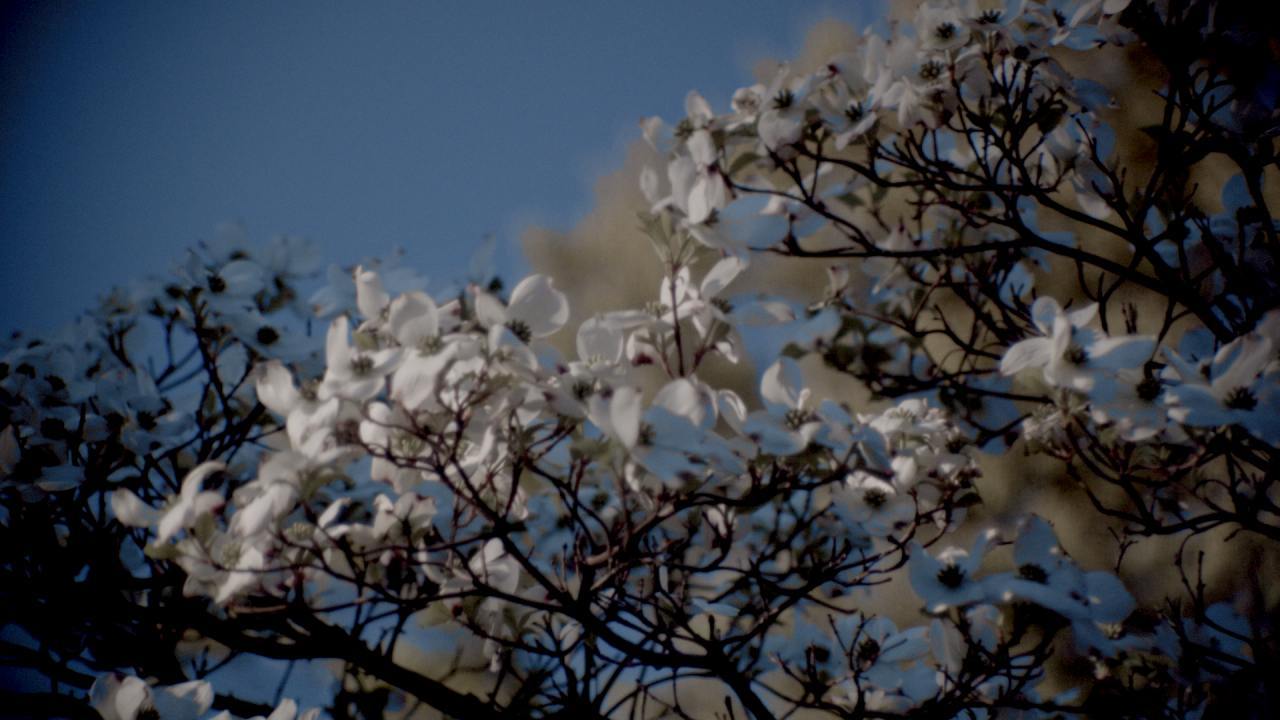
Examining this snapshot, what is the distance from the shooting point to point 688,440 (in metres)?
0.69

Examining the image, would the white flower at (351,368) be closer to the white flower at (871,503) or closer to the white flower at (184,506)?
the white flower at (184,506)

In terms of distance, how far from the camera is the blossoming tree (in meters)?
0.74

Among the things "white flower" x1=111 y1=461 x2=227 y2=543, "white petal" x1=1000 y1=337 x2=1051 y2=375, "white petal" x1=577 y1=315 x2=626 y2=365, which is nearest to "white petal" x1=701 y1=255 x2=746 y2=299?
"white petal" x1=577 y1=315 x2=626 y2=365

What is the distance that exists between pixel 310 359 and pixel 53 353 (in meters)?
0.40

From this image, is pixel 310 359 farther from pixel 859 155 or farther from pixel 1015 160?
pixel 859 155

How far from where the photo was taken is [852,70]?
1.13 metres

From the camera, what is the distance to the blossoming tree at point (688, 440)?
735 mm

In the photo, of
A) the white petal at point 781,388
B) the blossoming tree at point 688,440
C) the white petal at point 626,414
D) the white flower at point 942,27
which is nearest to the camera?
the white petal at point 626,414

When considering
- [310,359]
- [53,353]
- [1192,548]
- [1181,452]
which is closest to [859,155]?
[1192,548]

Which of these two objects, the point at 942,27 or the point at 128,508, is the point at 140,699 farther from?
the point at 942,27

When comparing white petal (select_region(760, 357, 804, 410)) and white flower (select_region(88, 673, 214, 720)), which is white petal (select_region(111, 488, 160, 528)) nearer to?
white flower (select_region(88, 673, 214, 720))

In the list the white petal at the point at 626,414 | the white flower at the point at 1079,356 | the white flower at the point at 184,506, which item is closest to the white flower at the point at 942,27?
the white flower at the point at 1079,356

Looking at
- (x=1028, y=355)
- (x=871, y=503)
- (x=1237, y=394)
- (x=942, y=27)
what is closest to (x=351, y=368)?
(x=871, y=503)

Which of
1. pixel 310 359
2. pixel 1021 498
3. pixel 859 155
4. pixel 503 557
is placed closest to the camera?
pixel 503 557
